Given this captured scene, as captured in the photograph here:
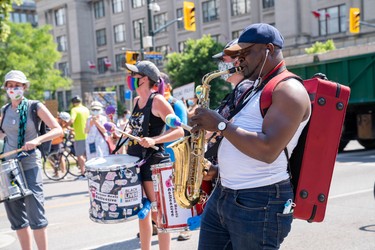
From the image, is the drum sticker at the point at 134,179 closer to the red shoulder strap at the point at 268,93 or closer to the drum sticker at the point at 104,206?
the drum sticker at the point at 104,206

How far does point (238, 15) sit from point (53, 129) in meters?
45.8

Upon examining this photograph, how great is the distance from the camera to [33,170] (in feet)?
14.5

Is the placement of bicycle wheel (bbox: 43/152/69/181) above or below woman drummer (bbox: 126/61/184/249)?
below

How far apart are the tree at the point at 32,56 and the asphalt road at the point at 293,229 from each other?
37.6m

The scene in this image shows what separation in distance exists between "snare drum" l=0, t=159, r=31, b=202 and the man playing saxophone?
8.02 ft

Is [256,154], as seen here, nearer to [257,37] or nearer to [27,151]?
[257,37]

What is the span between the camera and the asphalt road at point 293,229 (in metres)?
5.30

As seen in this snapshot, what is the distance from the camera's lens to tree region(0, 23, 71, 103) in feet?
142

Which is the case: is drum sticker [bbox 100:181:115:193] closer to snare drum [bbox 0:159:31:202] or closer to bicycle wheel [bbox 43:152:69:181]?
snare drum [bbox 0:159:31:202]

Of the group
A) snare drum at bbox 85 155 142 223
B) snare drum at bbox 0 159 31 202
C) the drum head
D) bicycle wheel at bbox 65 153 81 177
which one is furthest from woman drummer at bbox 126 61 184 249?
bicycle wheel at bbox 65 153 81 177

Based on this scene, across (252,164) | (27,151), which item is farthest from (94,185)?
(252,164)

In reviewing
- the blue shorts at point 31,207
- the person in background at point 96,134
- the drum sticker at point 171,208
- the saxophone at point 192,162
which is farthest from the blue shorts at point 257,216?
the person in background at point 96,134

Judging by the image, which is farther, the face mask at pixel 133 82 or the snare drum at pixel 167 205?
the face mask at pixel 133 82

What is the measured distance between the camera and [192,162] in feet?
8.76
